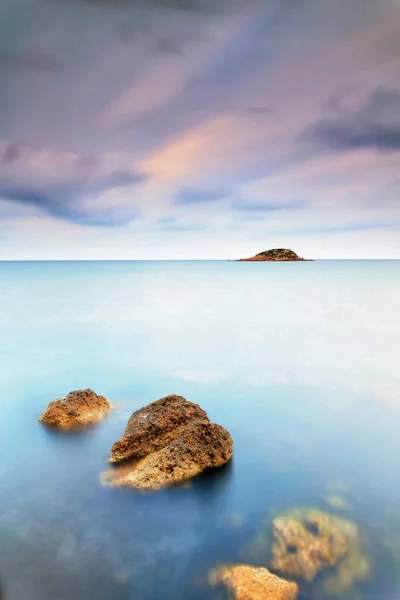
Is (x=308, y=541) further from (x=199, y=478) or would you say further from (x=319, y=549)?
(x=199, y=478)

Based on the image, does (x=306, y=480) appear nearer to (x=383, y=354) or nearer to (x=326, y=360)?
(x=326, y=360)

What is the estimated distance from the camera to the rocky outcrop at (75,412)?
11078 millimetres

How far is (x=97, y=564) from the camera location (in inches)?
249

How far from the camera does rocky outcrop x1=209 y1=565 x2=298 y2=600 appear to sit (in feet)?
17.9

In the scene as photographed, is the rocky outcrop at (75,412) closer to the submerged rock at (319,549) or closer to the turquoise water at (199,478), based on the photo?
the turquoise water at (199,478)

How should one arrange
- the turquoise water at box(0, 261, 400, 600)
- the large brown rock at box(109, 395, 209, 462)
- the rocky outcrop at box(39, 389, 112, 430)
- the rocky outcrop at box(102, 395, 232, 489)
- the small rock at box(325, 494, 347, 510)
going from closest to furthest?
the turquoise water at box(0, 261, 400, 600), the small rock at box(325, 494, 347, 510), the rocky outcrop at box(102, 395, 232, 489), the large brown rock at box(109, 395, 209, 462), the rocky outcrop at box(39, 389, 112, 430)

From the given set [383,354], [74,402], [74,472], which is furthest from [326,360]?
[74,472]

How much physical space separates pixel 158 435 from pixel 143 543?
2469mm

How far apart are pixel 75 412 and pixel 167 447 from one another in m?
3.91

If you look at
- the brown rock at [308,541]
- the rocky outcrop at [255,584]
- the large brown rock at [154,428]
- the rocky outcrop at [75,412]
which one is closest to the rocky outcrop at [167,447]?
the large brown rock at [154,428]


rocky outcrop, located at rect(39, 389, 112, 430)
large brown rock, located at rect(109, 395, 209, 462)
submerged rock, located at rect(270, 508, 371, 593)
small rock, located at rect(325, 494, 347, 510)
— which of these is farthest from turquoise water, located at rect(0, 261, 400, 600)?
large brown rock, located at rect(109, 395, 209, 462)

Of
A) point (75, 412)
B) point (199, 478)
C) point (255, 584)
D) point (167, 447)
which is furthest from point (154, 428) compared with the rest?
point (255, 584)

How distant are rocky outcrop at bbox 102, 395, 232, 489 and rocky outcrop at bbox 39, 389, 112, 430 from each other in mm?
2286

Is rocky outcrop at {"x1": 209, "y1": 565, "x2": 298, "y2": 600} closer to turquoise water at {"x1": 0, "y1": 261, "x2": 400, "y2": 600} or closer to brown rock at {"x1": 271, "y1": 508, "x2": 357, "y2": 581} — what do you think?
turquoise water at {"x1": 0, "y1": 261, "x2": 400, "y2": 600}
